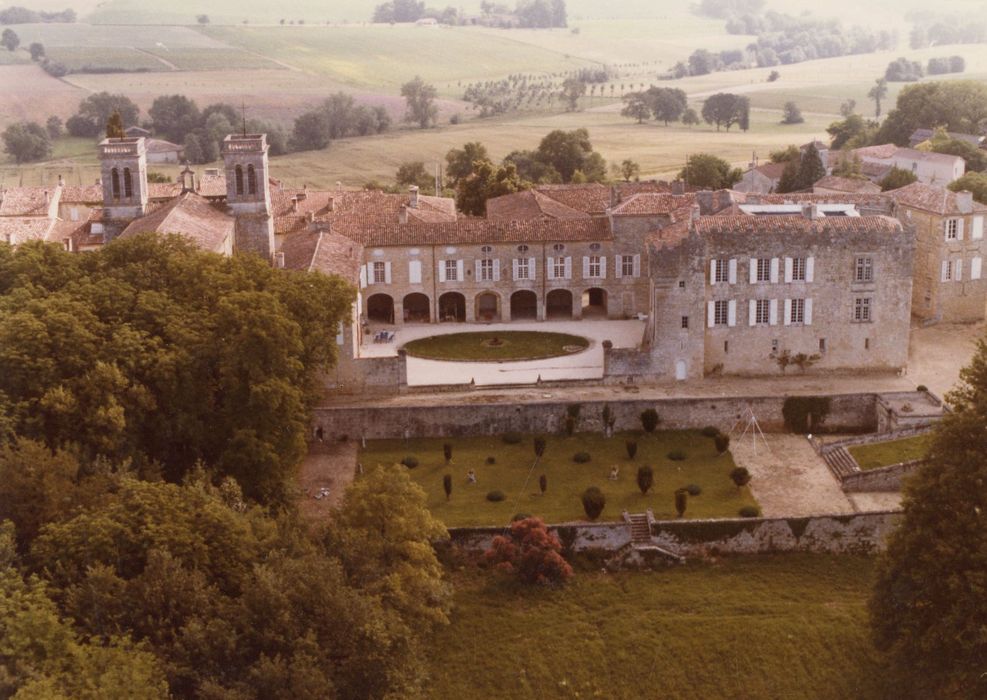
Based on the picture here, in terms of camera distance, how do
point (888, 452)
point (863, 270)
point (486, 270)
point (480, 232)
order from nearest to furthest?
point (888, 452) < point (863, 270) < point (480, 232) < point (486, 270)

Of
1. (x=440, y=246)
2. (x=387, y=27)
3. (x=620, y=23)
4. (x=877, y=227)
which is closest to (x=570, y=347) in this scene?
(x=440, y=246)

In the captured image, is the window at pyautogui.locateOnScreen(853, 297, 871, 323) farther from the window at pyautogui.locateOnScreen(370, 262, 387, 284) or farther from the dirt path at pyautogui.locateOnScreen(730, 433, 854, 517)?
the window at pyautogui.locateOnScreen(370, 262, 387, 284)

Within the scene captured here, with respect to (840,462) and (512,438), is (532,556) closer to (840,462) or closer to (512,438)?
(512,438)

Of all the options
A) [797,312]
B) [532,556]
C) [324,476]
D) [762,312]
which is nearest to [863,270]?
[797,312]

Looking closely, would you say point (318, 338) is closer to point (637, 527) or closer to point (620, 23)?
point (637, 527)

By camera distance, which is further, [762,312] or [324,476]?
[762,312]

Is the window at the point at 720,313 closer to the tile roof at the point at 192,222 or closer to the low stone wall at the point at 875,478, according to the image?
the low stone wall at the point at 875,478

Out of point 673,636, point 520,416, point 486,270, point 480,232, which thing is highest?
point 480,232
